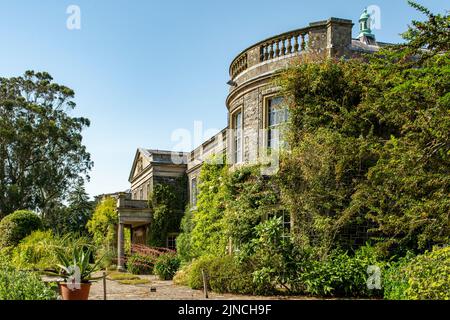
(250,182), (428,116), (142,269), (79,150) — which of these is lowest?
(142,269)

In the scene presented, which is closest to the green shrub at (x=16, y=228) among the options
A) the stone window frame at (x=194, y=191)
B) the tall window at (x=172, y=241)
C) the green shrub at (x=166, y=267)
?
the green shrub at (x=166, y=267)

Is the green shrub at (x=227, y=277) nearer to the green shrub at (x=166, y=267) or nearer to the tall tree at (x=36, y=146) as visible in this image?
the green shrub at (x=166, y=267)

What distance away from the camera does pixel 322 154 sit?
13742 millimetres

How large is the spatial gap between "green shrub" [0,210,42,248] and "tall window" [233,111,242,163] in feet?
33.8

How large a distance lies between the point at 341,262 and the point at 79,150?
2936cm

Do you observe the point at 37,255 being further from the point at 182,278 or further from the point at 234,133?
the point at 234,133

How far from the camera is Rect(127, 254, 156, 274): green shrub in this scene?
23797 millimetres

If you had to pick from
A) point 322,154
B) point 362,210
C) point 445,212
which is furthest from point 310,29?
point 445,212

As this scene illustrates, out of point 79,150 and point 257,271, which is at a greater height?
point 79,150

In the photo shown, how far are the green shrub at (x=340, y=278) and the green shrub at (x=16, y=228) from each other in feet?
46.6

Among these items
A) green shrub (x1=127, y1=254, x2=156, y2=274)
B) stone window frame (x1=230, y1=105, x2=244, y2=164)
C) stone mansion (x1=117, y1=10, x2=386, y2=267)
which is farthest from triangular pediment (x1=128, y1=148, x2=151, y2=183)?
stone window frame (x1=230, y1=105, x2=244, y2=164)

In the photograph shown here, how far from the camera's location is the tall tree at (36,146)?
1375 inches

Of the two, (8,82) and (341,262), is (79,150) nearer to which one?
(8,82)

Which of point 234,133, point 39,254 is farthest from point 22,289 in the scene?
point 234,133
